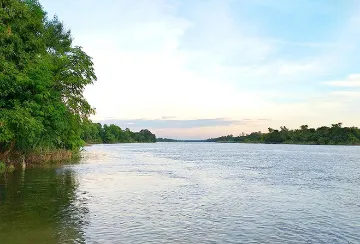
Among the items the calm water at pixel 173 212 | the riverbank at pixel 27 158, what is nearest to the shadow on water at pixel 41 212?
the calm water at pixel 173 212

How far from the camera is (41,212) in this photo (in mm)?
15398

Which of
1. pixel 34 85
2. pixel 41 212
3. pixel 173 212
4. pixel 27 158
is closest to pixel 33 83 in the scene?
pixel 34 85

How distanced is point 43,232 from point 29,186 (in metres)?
11.7

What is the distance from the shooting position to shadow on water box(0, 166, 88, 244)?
39.0ft

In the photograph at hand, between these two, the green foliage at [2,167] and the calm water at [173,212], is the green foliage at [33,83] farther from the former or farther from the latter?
the calm water at [173,212]

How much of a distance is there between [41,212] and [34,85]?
52.7 feet

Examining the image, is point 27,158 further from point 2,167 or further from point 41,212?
point 41,212

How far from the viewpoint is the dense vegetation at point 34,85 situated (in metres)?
24.2

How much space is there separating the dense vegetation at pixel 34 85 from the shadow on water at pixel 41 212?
4.58m

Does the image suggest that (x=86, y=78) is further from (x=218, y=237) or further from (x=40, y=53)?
(x=218, y=237)

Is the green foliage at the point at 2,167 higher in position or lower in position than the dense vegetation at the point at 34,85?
lower

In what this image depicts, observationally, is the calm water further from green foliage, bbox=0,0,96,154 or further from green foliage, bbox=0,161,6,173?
green foliage, bbox=0,0,96,154

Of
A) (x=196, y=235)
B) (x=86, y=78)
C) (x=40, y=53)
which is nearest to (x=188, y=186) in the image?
(x=196, y=235)

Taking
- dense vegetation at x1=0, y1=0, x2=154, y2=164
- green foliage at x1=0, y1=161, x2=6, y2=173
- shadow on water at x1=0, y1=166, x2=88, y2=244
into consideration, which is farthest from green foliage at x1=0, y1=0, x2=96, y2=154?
shadow on water at x1=0, y1=166, x2=88, y2=244
